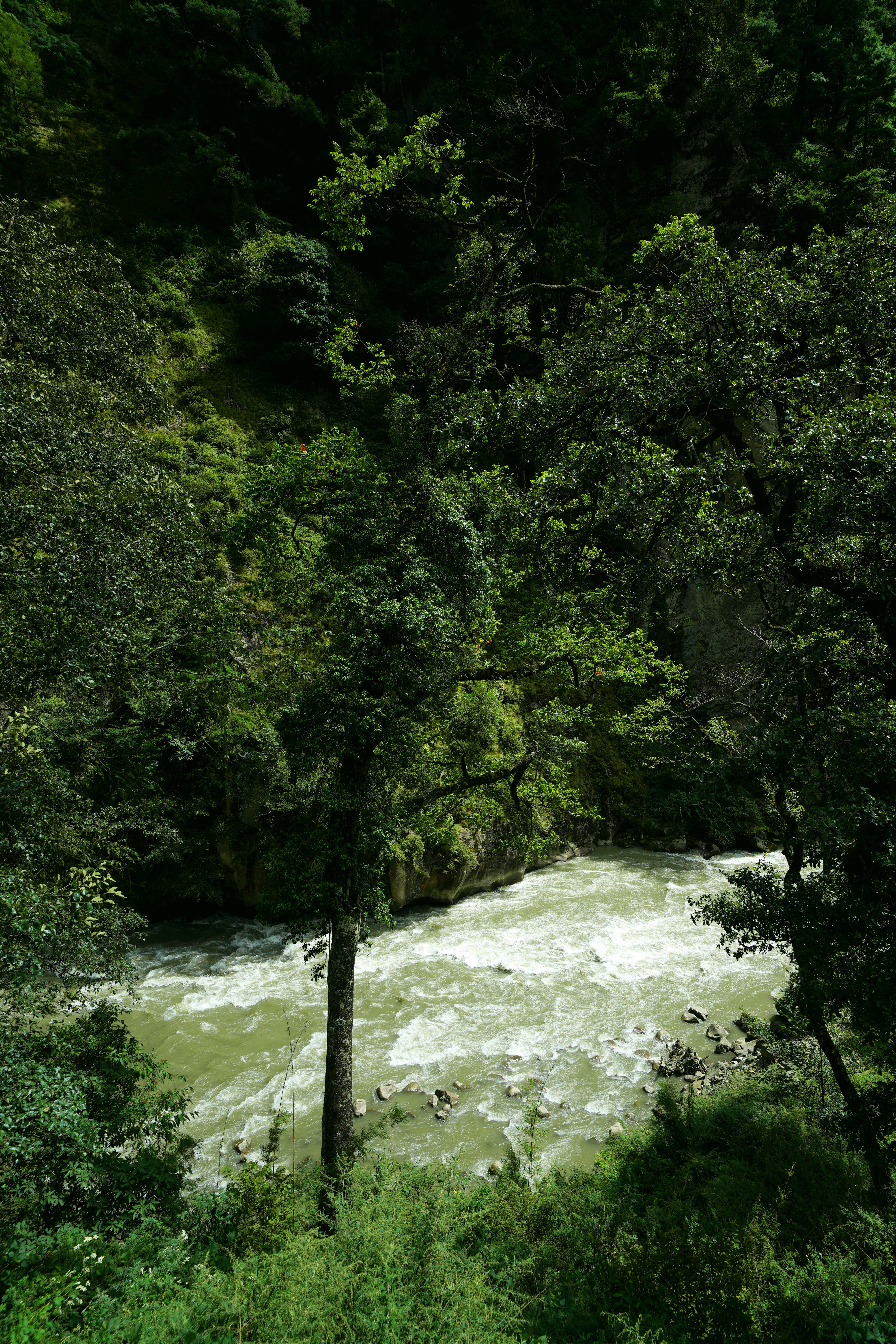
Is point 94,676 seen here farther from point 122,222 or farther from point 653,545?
point 122,222

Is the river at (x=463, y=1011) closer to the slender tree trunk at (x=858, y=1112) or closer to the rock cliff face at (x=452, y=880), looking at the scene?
the rock cliff face at (x=452, y=880)

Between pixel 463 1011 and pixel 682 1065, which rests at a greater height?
pixel 463 1011

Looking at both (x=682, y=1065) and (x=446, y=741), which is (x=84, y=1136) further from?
(x=446, y=741)

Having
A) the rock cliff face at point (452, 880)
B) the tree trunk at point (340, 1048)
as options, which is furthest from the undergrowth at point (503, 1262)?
the rock cliff face at point (452, 880)

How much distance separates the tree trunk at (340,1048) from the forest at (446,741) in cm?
3

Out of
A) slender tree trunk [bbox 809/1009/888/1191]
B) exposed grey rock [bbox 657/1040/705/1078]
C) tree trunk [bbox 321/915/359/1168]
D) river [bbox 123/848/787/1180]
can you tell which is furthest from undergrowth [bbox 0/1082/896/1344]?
exposed grey rock [bbox 657/1040/705/1078]

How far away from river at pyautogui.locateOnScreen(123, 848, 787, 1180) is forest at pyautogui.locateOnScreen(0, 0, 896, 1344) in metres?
0.48

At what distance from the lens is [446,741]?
11453 mm

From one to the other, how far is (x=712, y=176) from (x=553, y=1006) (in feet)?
Answer: 96.3

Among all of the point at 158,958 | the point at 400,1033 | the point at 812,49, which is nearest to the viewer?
the point at 400,1033

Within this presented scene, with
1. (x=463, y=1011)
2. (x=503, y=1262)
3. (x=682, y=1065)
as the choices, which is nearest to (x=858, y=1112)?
(x=503, y=1262)

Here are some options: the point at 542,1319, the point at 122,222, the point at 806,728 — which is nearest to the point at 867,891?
the point at 806,728

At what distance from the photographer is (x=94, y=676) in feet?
21.8

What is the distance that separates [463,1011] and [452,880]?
4.06 meters
